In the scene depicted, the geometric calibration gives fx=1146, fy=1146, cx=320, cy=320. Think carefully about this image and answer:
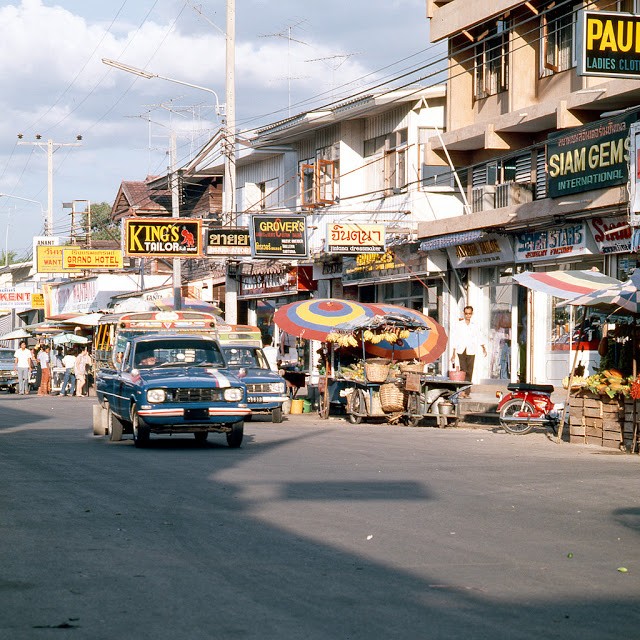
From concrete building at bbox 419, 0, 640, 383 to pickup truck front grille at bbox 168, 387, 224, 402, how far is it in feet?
31.9

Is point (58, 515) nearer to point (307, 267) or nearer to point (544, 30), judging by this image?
point (544, 30)

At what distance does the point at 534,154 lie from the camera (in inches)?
1149

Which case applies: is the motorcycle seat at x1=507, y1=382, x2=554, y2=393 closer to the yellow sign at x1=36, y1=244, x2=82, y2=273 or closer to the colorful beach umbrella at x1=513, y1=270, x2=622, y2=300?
the colorful beach umbrella at x1=513, y1=270, x2=622, y2=300

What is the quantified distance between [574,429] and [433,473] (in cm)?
570

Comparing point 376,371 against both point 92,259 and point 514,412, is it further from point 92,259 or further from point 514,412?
point 92,259

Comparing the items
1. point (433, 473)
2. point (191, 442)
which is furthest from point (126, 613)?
point (191, 442)

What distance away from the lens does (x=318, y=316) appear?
88.3ft

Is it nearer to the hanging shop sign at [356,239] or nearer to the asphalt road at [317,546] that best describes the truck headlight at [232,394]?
the asphalt road at [317,546]

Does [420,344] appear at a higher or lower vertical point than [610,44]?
lower

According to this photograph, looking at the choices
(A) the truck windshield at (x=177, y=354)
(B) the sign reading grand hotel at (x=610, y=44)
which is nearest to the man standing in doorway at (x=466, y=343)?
(A) the truck windshield at (x=177, y=354)

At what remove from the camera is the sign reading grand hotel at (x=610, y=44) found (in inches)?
731

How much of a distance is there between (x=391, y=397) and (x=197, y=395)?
7770mm

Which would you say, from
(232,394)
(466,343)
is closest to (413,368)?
(466,343)

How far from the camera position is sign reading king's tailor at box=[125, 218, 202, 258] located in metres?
40.1
